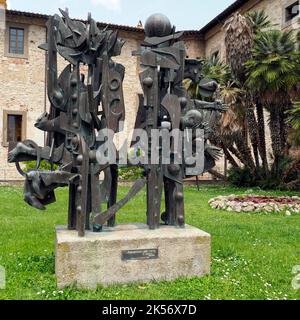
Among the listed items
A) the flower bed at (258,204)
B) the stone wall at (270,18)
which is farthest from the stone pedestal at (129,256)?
the stone wall at (270,18)

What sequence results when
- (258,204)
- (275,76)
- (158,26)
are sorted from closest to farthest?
(158,26), (258,204), (275,76)

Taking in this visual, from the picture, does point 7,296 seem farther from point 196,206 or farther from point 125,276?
point 196,206

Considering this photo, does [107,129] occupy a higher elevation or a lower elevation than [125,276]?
higher

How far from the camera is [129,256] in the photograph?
4.08 metres

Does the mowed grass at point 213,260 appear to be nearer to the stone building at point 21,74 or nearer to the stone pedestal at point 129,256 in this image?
the stone pedestal at point 129,256

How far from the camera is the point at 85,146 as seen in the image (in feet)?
13.8

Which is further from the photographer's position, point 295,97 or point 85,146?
point 295,97

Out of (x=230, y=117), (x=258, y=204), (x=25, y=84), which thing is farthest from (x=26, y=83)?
(x=258, y=204)

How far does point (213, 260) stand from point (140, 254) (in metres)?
1.40

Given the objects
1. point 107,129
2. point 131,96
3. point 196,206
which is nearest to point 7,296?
point 107,129

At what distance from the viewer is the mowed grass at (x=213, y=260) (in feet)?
12.9

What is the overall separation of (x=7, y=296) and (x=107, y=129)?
188 cm

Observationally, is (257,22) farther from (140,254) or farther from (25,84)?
(140,254)

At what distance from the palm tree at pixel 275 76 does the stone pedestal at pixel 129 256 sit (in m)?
11.7
